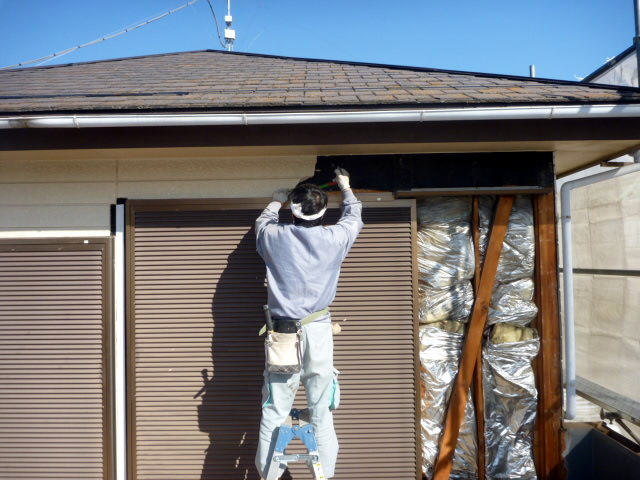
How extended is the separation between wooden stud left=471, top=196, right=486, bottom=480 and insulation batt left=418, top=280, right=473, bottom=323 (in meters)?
0.11

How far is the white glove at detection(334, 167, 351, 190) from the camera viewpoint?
3.01 metres

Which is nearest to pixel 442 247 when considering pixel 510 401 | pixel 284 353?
pixel 510 401

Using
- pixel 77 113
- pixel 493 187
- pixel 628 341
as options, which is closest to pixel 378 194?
pixel 493 187

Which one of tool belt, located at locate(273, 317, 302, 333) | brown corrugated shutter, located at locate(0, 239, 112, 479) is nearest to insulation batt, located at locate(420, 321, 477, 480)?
tool belt, located at locate(273, 317, 302, 333)

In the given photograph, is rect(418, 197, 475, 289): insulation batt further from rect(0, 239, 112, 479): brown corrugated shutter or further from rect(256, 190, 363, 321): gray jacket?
rect(0, 239, 112, 479): brown corrugated shutter

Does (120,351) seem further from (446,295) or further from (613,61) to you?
(613,61)

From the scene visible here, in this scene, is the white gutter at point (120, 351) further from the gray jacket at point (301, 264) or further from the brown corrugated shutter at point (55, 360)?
the gray jacket at point (301, 264)

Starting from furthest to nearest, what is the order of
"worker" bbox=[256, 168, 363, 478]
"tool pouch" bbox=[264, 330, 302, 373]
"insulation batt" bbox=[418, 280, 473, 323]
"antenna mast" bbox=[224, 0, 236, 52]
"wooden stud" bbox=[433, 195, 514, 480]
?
"antenna mast" bbox=[224, 0, 236, 52]
"insulation batt" bbox=[418, 280, 473, 323]
"wooden stud" bbox=[433, 195, 514, 480]
"worker" bbox=[256, 168, 363, 478]
"tool pouch" bbox=[264, 330, 302, 373]

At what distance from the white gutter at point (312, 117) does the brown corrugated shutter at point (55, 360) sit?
2.84 ft

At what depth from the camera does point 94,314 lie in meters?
3.30

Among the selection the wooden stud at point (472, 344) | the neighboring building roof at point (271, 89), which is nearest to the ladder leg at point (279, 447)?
the wooden stud at point (472, 344)

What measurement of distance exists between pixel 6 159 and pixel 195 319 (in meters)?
1.61

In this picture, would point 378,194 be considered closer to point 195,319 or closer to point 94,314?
point 195,319

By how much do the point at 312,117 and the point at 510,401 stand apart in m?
2.38
